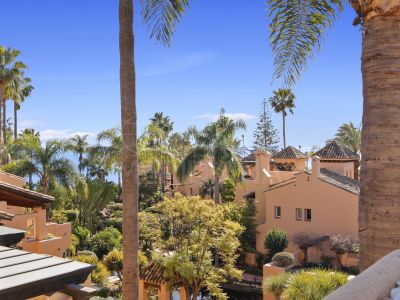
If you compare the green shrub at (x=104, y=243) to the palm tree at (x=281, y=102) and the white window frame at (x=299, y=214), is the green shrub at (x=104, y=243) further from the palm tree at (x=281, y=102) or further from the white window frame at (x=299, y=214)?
the palm tree at (x=281, y=102)

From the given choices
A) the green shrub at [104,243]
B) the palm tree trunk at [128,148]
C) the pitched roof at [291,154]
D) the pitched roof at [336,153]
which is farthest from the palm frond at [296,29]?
the pitched roof at [291,154]

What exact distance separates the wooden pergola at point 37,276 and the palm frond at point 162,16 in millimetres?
7172

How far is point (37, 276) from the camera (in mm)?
3359

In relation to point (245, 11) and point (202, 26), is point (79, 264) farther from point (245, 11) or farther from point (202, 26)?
point (202, 26)

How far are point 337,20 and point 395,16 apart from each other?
2.65 metres

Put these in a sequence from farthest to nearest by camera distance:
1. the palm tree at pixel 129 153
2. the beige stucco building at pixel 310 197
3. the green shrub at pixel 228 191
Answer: the green shrub at pixel 228 191 < the beige stucco building at pixel 310 197 < the palm tree at pixel 129 153

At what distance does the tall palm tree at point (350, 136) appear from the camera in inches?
1978

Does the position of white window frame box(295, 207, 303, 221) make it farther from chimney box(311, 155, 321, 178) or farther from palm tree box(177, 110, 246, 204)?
palm tree box(177, 110, 246, 204)

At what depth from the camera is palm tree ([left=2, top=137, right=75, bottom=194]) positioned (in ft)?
90.7

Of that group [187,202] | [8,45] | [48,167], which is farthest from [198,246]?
[8,45]

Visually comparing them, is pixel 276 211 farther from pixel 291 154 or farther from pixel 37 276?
pixel 37 276

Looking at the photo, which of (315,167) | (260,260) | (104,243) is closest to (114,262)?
(104,243)

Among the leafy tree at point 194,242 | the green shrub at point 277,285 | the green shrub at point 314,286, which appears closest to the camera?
the green shrub at point 314,286

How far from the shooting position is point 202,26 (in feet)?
64.5
